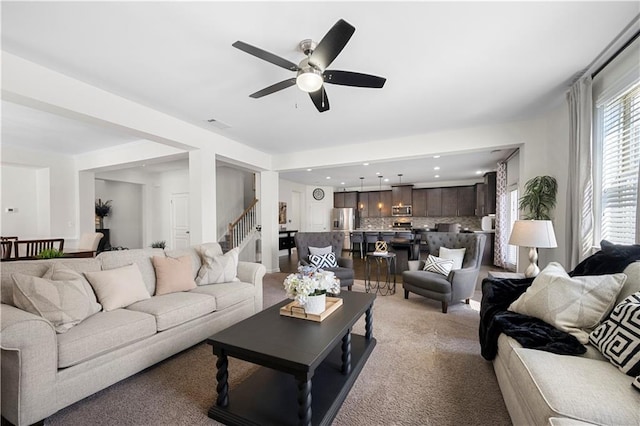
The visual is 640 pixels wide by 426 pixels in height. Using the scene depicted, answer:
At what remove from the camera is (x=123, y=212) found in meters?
7.97

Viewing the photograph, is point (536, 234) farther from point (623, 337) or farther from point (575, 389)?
point (575, 389)

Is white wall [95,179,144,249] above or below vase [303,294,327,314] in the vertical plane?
above

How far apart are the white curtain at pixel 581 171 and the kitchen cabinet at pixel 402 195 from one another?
6.76 meters

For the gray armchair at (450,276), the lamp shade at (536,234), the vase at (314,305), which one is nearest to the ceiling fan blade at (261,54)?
the vase at (314,305)

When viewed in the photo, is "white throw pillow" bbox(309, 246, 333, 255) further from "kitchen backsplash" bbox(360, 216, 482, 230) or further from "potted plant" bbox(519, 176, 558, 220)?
"kitchen backsplash" bbox(360, 216, 482, 230)

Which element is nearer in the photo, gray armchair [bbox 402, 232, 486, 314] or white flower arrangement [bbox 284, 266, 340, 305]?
white flower arrangement [bbox 284, 266, 340, 305]

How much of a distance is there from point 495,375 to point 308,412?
1596 mm

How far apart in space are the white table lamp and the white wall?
9.11 m

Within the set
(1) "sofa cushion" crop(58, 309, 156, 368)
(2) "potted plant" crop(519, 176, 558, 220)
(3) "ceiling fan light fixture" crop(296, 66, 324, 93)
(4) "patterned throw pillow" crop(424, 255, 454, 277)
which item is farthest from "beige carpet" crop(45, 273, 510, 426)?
(3) "ceiling fan light fixture" crop(296, 66, 324, 93)

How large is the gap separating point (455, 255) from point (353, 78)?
2.98 metres

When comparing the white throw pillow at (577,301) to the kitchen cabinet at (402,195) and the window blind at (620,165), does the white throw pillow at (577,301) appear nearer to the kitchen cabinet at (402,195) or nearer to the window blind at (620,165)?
the window blind at (620,165)

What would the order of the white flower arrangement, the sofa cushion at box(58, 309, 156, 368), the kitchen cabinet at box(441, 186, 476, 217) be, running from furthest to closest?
the kitchen cabinet at box(441, 186, 476, 217)
the white flower arrangement
the sofa cushion at box(58, 309, 156, 368)

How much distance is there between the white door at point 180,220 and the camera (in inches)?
296

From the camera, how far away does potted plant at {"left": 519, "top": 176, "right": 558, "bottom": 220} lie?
3609 mm
